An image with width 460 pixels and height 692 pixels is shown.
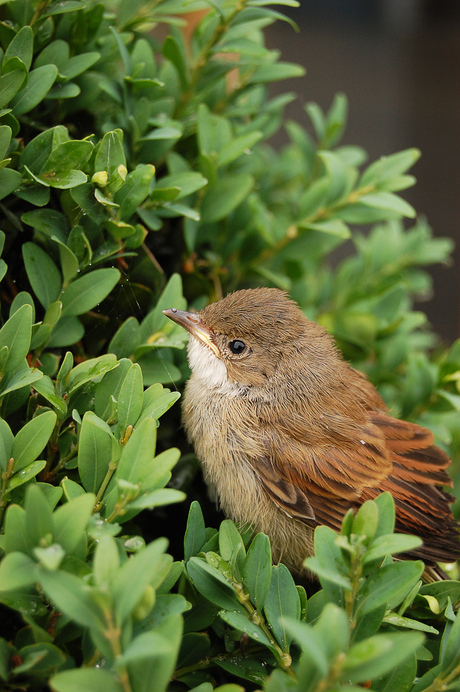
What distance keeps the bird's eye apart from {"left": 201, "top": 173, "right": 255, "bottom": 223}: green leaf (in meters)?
0.42

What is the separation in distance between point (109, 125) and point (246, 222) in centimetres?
70

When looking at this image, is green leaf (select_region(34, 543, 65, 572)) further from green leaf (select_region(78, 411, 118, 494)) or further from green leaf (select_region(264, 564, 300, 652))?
green leaf (select_region(264, 564, 300, 652))

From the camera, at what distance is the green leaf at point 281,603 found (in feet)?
4.31

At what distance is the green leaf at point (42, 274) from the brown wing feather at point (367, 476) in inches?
30.9

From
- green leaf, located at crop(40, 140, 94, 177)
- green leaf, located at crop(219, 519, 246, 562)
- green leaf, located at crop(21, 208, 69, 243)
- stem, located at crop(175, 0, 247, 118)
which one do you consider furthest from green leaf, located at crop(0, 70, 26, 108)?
green leaf, located at crop(219, 519, 246, 562)

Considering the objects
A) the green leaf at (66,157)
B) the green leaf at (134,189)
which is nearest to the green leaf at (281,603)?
the green leaf at (134,189)

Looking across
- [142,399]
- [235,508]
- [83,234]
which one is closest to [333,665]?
[142,399]

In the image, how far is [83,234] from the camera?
157cm

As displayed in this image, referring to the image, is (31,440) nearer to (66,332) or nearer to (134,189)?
(66,332)

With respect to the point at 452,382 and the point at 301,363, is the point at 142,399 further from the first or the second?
the point at 452,382

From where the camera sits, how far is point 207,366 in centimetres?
207

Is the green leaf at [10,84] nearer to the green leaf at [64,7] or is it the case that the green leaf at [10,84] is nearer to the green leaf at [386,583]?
the green leaf at [64,7]

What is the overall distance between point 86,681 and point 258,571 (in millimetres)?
485

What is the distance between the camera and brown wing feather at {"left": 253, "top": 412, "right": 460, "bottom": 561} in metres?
1.83
